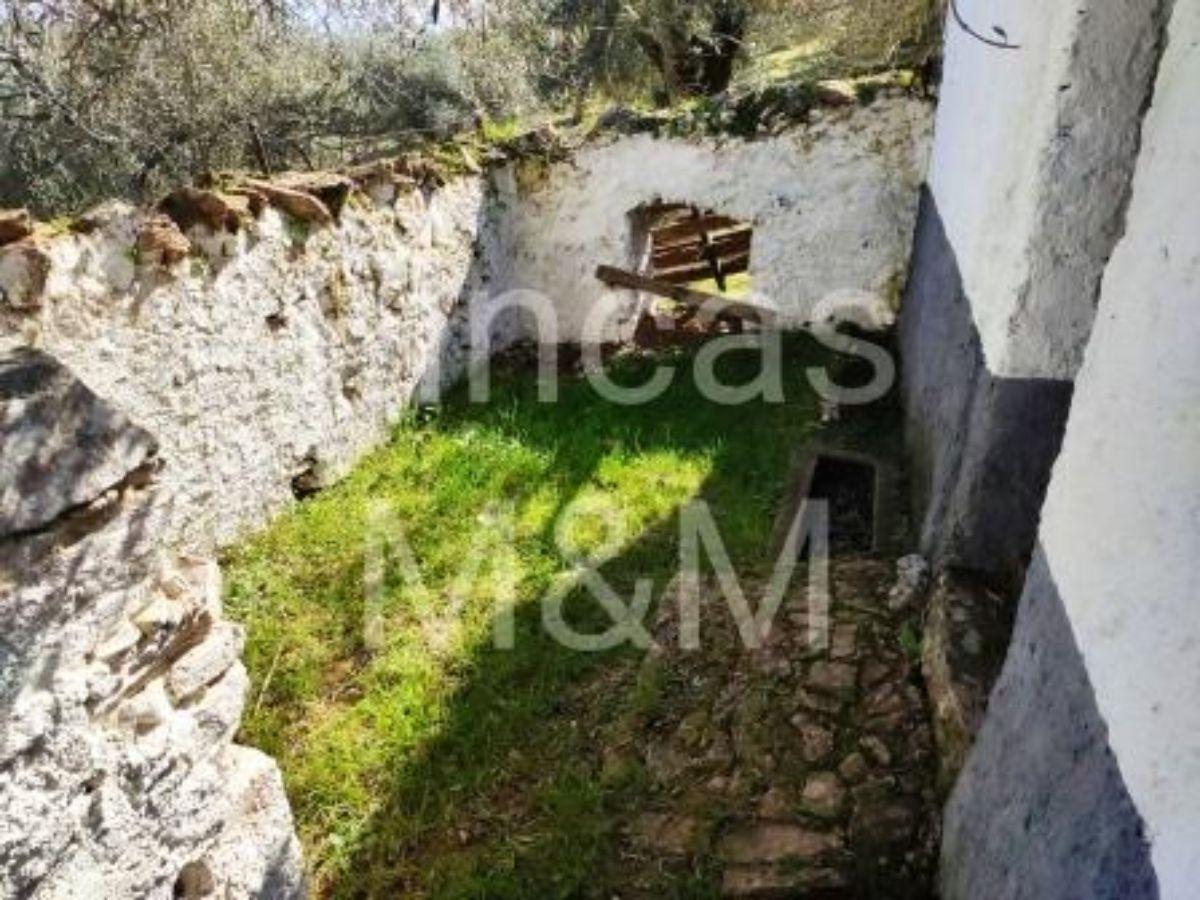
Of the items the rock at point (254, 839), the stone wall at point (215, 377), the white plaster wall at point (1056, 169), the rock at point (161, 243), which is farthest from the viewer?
the rock at point (161, 243)

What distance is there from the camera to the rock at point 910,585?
3.87m

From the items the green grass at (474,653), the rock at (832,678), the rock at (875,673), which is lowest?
the green grass at (474,653)

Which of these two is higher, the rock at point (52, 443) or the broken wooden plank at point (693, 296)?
the rock at point (52, 443)

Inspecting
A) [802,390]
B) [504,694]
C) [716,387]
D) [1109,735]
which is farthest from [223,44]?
[1109,735]

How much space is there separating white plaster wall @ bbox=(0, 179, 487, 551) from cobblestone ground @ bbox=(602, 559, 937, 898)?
257cm

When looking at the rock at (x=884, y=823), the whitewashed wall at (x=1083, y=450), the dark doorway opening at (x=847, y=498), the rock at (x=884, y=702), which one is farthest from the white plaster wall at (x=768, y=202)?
the rock at (x=884, y=823)

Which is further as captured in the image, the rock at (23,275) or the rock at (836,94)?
the rock at (836,94)

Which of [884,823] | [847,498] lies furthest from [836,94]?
[884,823]

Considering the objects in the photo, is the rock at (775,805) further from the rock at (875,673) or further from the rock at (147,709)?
the rock at (147,709)

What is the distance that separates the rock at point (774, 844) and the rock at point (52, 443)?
7.28ft

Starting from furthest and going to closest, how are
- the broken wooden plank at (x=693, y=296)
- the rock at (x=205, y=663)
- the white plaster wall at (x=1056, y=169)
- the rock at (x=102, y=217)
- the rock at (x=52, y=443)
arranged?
the broken wooden plank at (x=693, y=296) → the rock at (x=102, y=217) → the white plaster wall at (x=1056, y=169) → the rock at (x=205, y=663) → the rock at (x=52, y=443)

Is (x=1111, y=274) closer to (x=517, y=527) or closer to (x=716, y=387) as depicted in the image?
(x=517, y=527)

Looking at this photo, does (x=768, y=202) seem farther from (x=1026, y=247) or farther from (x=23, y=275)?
(x=23, y=275)

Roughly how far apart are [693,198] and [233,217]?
394 cm
